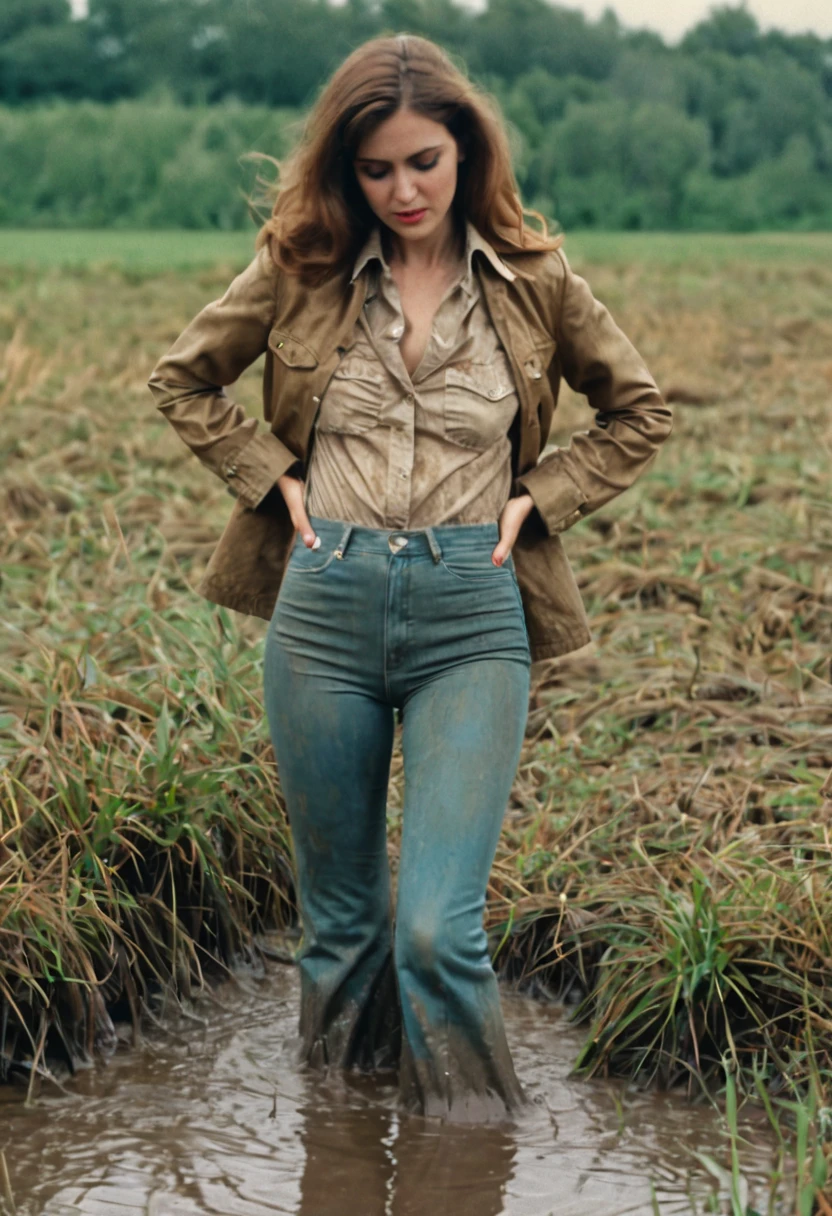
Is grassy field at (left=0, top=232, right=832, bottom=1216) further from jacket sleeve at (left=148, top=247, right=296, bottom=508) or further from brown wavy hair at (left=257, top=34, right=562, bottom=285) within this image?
brown wavy hair at (left=257, top=34, right=562, bottom=285)

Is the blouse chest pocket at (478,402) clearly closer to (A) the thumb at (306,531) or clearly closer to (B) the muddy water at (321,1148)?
(A) the thumb at (306,531)

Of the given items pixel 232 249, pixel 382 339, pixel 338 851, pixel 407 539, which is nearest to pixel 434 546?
pixel 407 539

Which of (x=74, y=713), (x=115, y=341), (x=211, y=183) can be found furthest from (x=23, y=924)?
(x=211, y=183)

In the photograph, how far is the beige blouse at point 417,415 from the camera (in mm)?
3098

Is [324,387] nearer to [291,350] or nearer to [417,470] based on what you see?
[291,350]

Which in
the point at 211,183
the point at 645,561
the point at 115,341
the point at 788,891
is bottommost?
the point at 788,891

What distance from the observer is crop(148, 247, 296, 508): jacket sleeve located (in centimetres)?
324

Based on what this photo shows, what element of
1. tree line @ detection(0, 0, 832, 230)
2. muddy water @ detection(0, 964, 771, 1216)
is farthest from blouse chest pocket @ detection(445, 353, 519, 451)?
tree line @ detection(0, 0, 832, 230)

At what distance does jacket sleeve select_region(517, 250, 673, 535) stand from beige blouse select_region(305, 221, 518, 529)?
0.12 meters

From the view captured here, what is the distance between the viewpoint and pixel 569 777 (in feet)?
15.9

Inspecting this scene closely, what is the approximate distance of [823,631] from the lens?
5.76m

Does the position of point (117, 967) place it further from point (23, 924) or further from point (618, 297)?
point (618, 297)

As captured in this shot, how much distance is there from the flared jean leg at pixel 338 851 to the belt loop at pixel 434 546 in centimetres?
28

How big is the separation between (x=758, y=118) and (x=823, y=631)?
25.7 m
